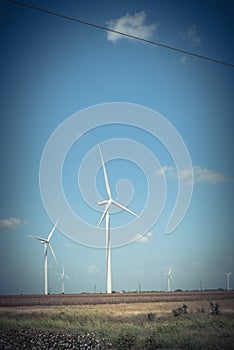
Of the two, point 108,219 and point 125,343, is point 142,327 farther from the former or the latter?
point 108,219

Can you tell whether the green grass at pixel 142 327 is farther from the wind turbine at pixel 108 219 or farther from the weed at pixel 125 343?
the wind turbine at pixel 108 219

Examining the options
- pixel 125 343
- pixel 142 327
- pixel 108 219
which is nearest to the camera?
pixel 125 343

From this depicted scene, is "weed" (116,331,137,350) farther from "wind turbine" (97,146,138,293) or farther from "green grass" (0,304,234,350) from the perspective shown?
"wind turbine" (97,146,138,293)

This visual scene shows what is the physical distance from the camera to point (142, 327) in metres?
23.6

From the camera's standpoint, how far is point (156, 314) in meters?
29.8

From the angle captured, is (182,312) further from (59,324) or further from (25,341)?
(25,341)

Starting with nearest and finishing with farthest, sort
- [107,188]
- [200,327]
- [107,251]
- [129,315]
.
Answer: [200,327], [129,315], [107,251], [107,188]

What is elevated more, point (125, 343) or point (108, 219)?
point (108, 219)

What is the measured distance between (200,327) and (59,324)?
24.4ft

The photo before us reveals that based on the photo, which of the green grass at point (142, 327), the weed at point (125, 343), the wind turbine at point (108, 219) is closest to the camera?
the weed at point (125, 343)

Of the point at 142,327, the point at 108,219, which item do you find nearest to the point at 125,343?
the point at 142,327

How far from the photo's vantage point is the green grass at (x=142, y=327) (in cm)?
1758

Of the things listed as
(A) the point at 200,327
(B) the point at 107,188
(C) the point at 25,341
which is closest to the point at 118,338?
(C) the point at 25,341

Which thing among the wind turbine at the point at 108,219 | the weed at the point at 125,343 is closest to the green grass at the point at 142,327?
the weed at the point at 125,343
